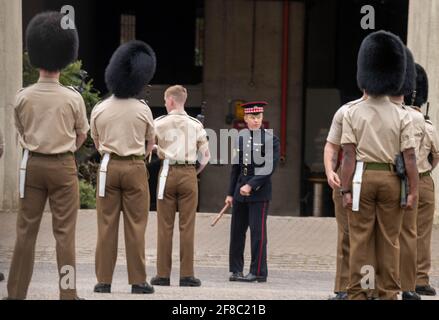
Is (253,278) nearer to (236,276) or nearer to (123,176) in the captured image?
(236,276)

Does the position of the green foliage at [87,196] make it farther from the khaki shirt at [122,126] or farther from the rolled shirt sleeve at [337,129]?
the rolled shirt sleeve at [337,129]

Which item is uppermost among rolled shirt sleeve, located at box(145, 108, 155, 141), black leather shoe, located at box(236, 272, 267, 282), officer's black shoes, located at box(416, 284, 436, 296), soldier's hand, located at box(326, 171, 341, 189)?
rolled shirt sleeve, located at box(145, 108, 155, 141)

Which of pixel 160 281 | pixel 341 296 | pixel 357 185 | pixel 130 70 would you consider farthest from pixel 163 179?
pixel 357 185

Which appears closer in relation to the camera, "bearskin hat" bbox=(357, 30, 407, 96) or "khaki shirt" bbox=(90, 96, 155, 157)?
"bearskin hat" bbox=(357, 30, 407, 96)

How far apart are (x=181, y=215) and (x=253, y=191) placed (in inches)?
36.3

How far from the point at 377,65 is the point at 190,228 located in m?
3.18

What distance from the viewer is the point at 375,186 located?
9.32 m

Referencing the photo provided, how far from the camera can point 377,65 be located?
9.70 meters

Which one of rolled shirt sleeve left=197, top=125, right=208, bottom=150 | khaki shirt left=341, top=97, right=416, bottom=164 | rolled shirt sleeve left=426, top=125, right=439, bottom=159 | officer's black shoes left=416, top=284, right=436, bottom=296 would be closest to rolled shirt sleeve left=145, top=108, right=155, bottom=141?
rolled shirt sleeve left=197, top=125, right=208, bottom=150

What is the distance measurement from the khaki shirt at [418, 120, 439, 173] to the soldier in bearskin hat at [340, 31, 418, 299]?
1.79 metres

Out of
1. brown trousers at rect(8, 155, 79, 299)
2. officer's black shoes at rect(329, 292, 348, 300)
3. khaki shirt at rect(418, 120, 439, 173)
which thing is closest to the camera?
brown trousers at rect(8, 155, 79, 299)

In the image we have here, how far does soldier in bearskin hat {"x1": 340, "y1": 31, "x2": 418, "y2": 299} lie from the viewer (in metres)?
9.34

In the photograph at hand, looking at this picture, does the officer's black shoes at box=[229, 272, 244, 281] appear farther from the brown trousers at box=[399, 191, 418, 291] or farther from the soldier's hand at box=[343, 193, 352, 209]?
the soldier's hand at box=[343, 193, 352, 209]
